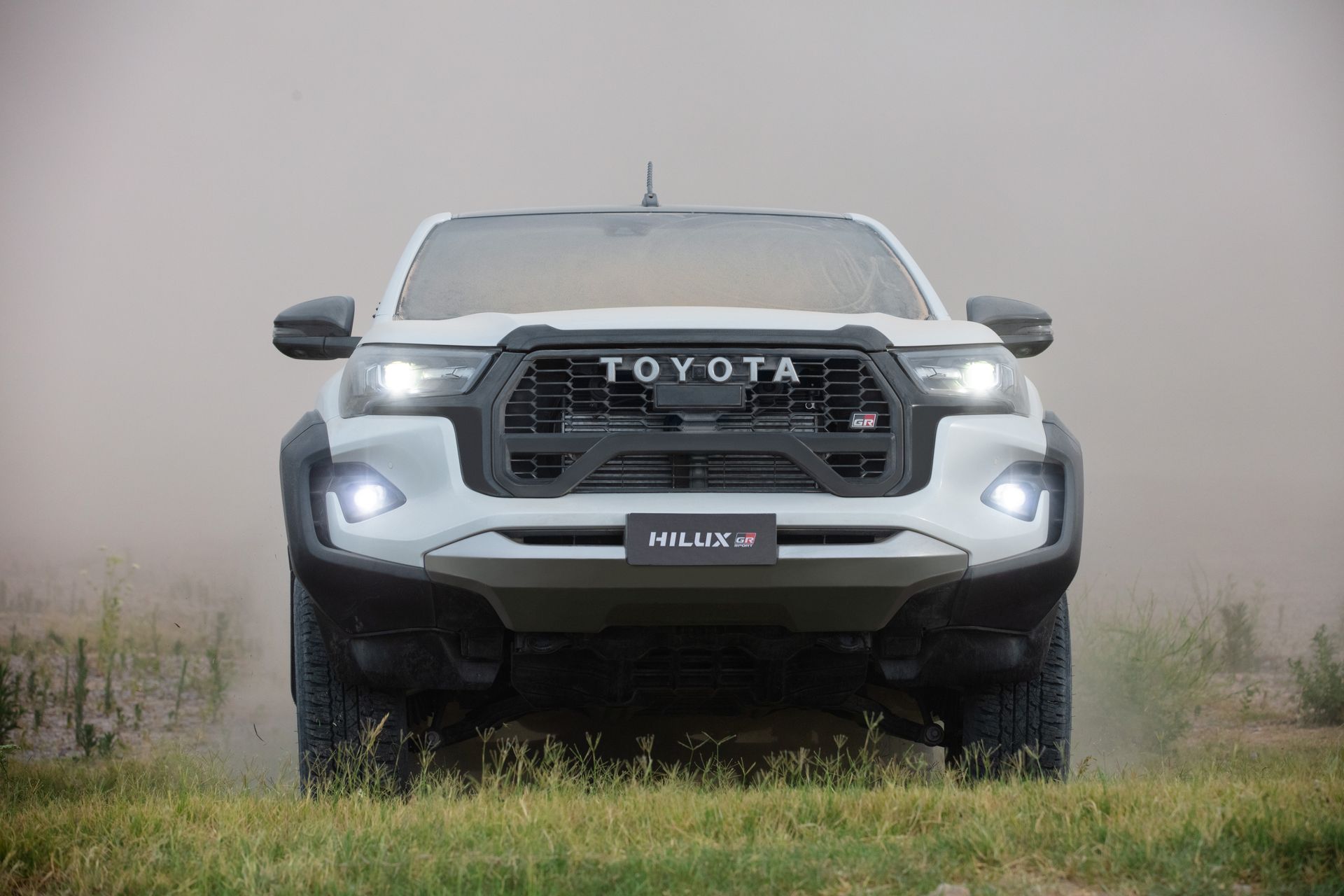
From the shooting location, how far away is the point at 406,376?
3.65 m

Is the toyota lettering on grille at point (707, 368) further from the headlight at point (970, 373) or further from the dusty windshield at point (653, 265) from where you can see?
the dusty windshield at point (653, 265)

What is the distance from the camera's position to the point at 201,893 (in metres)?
2.64

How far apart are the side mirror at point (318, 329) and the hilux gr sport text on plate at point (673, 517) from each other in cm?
32

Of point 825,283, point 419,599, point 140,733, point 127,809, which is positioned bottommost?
point 140,733

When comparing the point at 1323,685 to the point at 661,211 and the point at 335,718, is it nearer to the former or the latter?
the point at 661,211

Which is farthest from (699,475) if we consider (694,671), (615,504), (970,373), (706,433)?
(970,373)

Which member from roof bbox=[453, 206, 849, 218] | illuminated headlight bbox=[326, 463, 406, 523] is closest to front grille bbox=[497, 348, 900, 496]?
illuminated headlight bbox=[326, 463, 406, 523]

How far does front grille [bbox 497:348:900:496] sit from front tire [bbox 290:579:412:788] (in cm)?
91

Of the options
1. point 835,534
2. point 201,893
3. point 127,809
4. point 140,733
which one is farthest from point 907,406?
point 140,733

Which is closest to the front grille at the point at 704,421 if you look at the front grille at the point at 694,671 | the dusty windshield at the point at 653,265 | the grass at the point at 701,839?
the front grille at the point at 694,671

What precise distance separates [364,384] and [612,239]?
1468 millimetres

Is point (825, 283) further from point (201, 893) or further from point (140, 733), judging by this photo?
point (140, 733)

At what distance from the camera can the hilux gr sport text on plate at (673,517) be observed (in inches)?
136

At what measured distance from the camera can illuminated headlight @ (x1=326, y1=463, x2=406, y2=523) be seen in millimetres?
3545
